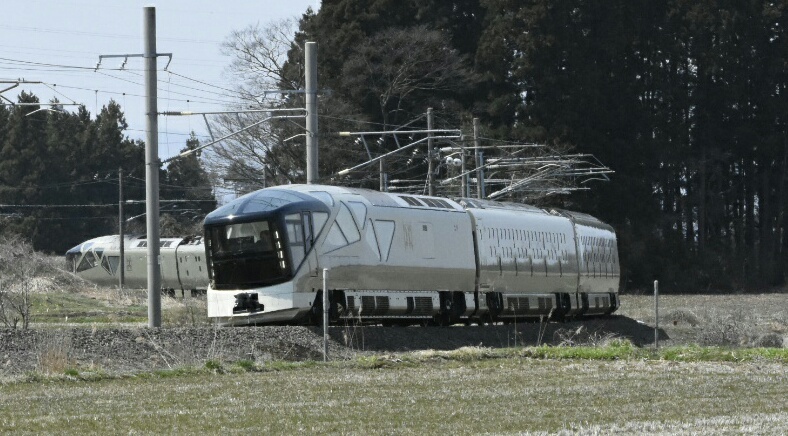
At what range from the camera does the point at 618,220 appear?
6831cm

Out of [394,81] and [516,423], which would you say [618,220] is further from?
[516,423]

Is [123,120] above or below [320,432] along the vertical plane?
above

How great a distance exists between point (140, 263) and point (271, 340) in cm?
4037

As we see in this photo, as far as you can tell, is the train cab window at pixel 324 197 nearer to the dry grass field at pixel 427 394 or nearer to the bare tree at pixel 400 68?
the dry grass field at pixel 427 394

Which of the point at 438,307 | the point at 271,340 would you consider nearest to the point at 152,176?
the point at 271,340

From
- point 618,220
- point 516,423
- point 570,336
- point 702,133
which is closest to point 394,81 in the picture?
point 618,220

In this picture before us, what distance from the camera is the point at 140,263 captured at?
6462 cm

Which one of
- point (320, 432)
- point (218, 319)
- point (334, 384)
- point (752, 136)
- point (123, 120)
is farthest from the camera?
point (123, 120)

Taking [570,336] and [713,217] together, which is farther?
[713,217]

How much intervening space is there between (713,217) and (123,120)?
49.4m

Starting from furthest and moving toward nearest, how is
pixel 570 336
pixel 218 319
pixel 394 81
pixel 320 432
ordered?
pixel 394 81 → pixel 570 336 → pixel 218 319 → pixel 320 432

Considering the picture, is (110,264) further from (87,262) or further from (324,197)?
(324,197)

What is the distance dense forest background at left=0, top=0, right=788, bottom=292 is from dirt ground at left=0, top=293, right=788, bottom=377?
25581mm

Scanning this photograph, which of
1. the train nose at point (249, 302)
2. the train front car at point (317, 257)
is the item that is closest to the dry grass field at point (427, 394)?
the train front car at point (317, 257)
